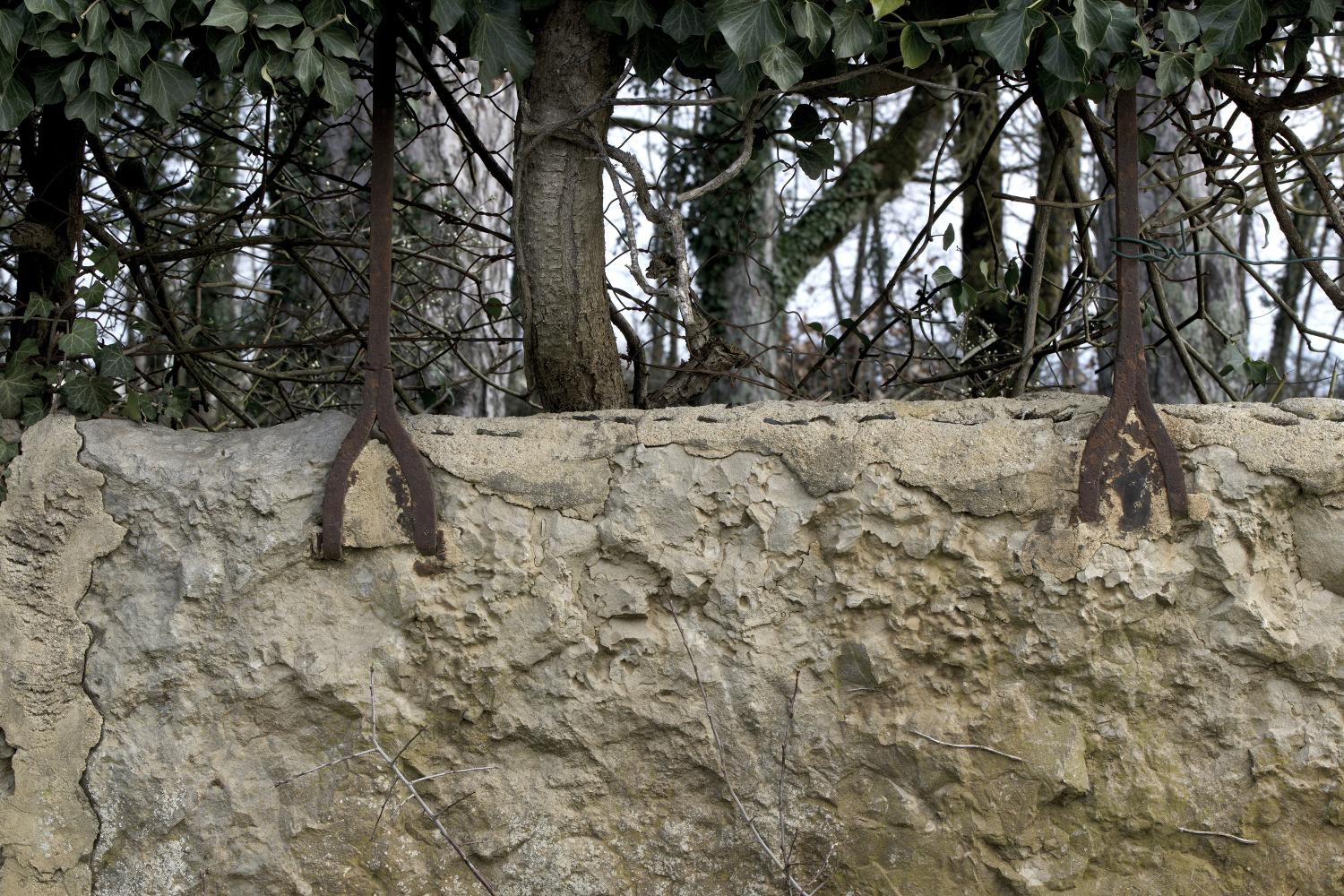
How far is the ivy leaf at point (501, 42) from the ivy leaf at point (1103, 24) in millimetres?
943

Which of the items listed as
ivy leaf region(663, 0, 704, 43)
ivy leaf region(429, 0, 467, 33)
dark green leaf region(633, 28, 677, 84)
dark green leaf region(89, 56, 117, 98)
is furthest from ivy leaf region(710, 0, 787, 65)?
dark green leaf region(89, 56, 117, 98)

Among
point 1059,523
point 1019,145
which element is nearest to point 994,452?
point 1059,523

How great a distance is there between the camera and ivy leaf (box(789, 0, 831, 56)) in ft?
6.10

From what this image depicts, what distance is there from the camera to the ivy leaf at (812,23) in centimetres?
186

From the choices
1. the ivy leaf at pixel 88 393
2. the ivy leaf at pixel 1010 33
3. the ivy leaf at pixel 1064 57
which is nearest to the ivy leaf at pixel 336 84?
the ivy leaf at pixel 88 393

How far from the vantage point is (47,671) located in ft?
6.29

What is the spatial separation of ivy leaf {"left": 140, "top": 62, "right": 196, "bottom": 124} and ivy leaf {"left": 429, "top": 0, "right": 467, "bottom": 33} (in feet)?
1.48

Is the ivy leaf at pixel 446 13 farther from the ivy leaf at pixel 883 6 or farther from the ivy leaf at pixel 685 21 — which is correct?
the ivy leaf at pixel 883 6

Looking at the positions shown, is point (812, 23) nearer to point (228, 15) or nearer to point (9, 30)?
point (228, 15)

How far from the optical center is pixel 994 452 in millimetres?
1860

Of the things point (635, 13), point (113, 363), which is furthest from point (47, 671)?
point (635, 13)

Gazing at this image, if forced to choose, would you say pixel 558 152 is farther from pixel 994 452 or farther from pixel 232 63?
pixel 994 452

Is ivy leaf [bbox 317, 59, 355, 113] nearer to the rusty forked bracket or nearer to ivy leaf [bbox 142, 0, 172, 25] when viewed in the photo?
ivy leaf [bbox 142, 0, 172, 25]

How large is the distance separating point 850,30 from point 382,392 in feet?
3.33
